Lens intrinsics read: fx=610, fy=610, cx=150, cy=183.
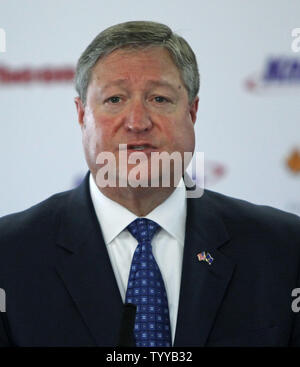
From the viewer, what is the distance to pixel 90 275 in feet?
4.32

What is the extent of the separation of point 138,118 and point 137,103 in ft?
0.12

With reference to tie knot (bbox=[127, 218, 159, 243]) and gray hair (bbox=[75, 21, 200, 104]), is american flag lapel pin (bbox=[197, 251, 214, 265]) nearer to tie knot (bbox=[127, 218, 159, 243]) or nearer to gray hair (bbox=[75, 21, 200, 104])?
tie knot (bbox=[127, 218, 159, 243])

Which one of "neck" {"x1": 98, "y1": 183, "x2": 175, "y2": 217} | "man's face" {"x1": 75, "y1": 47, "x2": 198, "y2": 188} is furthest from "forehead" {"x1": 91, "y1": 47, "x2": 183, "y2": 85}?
"neck" {"x1": 98, "y1": 183, "x2": 175, "y2": 217}

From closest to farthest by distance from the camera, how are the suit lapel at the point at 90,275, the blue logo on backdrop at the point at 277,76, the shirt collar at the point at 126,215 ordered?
the suit lapel at the point at 90,275 → the shirt collar at the point at 126,215 → the blue logo on backdrop at the point at 277,76

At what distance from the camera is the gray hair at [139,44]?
4.46ft

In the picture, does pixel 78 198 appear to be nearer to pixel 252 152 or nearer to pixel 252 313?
pixel 252 313

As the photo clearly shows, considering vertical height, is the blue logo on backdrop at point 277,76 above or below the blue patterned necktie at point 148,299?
above

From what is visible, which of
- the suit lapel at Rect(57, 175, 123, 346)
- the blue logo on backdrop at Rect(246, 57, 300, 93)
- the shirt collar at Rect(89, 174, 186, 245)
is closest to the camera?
the suit lapel at Rect(57, 175, 123, 346)

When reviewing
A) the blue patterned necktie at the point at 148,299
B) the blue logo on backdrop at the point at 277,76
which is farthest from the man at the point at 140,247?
the blue logo on backdrop at the point at 277,76

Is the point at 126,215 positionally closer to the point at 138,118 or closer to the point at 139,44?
the point at 138,118

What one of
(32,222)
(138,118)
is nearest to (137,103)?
(138,118)

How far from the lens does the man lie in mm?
1290

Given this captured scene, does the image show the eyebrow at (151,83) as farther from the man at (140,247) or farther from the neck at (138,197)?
the neck at (138,197)

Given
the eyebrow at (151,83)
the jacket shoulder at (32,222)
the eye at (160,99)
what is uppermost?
the eyebrow at (151,83)
